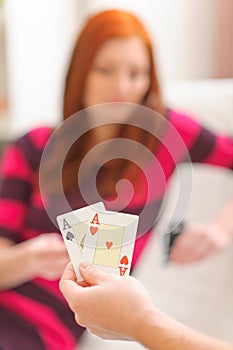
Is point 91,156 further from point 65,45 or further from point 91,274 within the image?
point 65,45

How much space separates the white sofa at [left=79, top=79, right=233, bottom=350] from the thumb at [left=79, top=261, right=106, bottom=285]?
27.8 inches

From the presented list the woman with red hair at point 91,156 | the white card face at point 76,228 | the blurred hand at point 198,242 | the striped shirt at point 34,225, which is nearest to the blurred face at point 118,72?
the woman with red hair at point 91,156

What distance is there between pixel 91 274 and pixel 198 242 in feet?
1.83

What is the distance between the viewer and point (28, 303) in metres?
1.14

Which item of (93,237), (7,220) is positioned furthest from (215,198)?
(93,237)

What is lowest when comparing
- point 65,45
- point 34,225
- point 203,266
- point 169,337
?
point 203,266

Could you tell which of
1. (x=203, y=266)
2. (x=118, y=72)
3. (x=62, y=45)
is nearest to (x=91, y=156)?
(x=118, y=72)

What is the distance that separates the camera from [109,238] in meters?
0.50

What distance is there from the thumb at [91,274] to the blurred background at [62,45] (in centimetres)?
131

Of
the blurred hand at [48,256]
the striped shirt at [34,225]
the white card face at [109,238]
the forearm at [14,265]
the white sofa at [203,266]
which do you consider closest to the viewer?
the white card face at [109,238]

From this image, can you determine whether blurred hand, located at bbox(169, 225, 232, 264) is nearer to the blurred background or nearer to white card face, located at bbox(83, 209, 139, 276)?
white card face, located at bbox(83, 209, 139, 276)

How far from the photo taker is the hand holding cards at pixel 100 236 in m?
0.50

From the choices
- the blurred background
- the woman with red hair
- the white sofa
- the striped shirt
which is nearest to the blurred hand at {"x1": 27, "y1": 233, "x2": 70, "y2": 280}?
the woman with red hair

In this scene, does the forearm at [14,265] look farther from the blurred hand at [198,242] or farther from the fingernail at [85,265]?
the fingernail at [85,265]
